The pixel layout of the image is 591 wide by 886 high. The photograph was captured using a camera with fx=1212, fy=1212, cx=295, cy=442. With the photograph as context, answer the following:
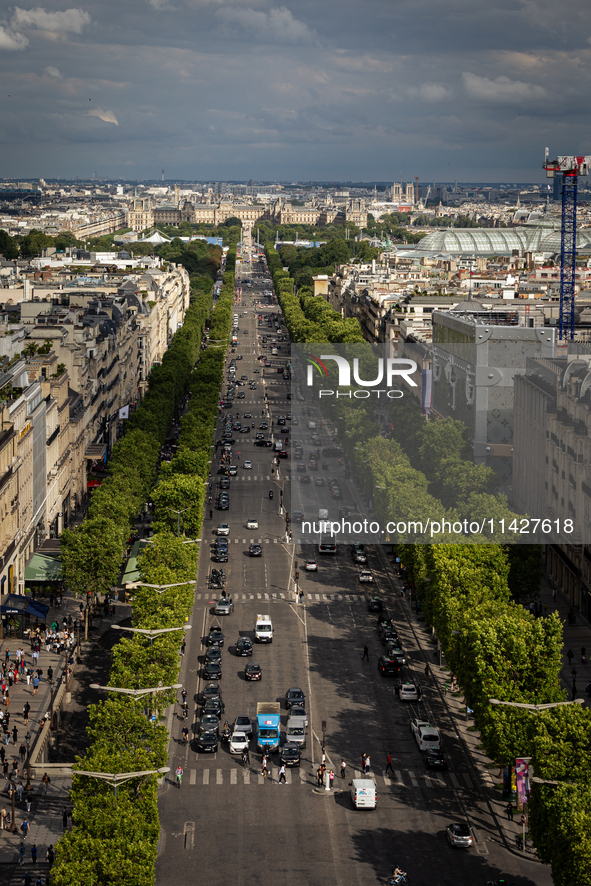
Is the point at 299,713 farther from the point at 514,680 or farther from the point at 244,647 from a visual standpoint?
the point at 514,680

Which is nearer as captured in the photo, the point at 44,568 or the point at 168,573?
the point at 168,573

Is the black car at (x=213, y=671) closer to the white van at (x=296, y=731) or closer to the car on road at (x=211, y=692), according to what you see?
the car on road at (x=211, y=692)

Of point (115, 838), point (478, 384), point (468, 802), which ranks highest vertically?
point (478, 384)

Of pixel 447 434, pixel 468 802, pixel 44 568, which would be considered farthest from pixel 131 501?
pixel 468 802

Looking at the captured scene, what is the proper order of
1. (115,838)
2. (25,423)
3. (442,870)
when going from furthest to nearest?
(25,423)
(442,870)
(115,838)

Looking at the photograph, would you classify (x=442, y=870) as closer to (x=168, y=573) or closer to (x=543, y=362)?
(x=168, y=573)

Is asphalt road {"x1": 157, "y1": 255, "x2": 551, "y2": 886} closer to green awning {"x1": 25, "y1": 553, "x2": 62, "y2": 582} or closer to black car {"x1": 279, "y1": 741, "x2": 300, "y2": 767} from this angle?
black car {"x1": 279, "y1": 741, "x2": 300, "y2": 767}

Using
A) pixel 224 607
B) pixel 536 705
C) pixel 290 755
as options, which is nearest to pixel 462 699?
pixel 290 755
